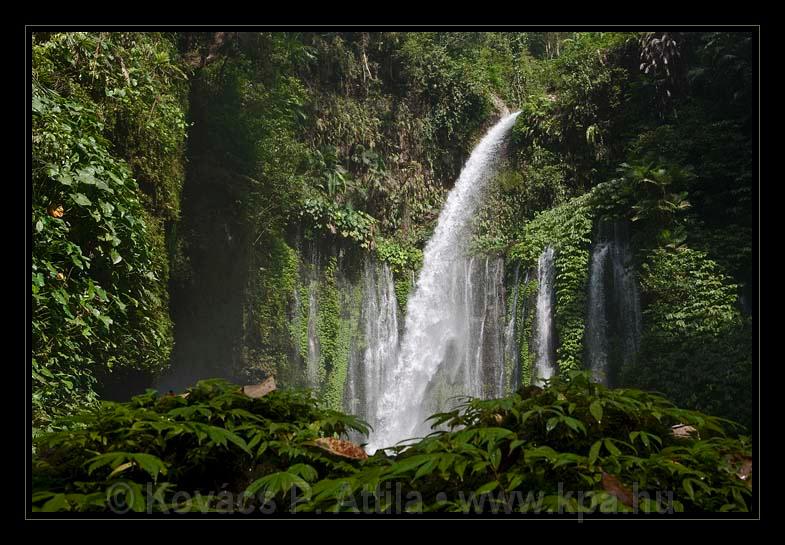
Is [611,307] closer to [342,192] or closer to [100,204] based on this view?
[342,192]

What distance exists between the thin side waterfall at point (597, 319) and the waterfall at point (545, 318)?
0.31 metres

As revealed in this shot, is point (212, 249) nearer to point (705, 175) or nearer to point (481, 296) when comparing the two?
point (481, 296)

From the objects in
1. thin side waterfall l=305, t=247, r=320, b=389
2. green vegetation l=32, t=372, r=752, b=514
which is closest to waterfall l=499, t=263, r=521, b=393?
thin side waterfall l=305, t=247, r=320, b=389

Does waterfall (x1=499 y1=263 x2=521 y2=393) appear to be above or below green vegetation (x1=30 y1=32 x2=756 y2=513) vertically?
below

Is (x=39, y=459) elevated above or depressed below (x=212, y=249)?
below

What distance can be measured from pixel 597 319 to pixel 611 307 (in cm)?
15

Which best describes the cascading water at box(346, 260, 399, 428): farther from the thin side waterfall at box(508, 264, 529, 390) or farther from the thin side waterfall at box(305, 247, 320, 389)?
the thin side waterfall at box(508, 264, 529, 390)

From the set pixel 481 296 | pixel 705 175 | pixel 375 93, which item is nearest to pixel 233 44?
pixel 375 93

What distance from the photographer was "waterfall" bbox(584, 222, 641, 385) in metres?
5.17

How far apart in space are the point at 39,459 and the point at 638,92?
529 cm

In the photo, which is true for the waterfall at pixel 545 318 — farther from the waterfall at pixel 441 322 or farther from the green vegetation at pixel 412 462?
the green vegetation at pixel 412 462

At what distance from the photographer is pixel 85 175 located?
4094 millimetres

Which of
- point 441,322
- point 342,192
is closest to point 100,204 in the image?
point 342,192

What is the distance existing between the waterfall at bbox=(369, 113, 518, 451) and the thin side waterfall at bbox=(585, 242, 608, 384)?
0.92 meters
